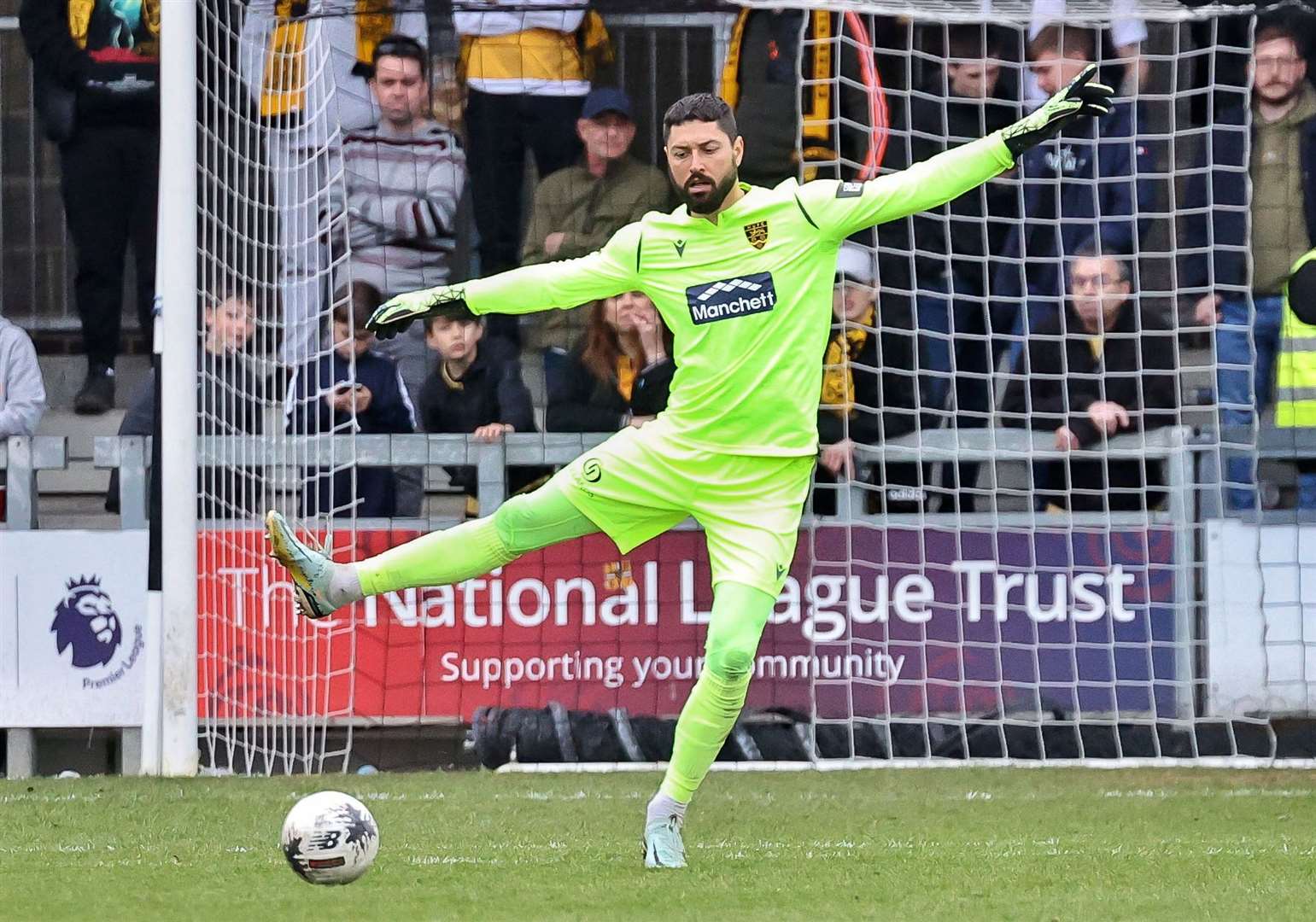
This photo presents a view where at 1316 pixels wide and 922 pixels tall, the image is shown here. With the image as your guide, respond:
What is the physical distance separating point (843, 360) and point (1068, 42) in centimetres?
193

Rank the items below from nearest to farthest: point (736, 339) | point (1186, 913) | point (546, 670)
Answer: point (1186, 913) < point (736, 339) < point (546, 670)

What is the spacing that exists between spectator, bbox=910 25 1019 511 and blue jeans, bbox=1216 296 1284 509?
3.65 ft

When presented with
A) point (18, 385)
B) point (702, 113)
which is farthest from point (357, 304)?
point (702, 113)

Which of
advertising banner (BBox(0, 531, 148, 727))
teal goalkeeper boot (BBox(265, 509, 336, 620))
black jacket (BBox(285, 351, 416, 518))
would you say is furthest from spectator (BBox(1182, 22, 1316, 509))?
advertising banner (BBox(0, 531, 148, 727))

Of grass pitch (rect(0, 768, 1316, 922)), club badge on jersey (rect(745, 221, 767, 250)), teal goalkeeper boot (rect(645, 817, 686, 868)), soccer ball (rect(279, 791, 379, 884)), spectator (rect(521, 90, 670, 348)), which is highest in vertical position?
spectator (rect(521, 90, 670, 348))

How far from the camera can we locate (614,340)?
9.84 metres

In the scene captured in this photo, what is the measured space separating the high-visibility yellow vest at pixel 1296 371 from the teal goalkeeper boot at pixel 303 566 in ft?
17.2

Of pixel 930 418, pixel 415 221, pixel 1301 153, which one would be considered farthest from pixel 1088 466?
pixel 415 221

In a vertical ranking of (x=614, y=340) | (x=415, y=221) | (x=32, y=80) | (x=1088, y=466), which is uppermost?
(x=32, y=80)

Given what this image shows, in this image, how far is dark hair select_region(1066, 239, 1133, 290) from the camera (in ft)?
32.0

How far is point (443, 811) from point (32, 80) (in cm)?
551

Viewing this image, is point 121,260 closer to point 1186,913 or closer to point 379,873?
point 379,873

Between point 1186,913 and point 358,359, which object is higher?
point 358,359

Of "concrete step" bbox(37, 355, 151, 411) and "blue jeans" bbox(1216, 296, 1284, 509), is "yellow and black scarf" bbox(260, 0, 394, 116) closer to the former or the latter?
"concrete step" bbox(37, 355, 151, 411)
